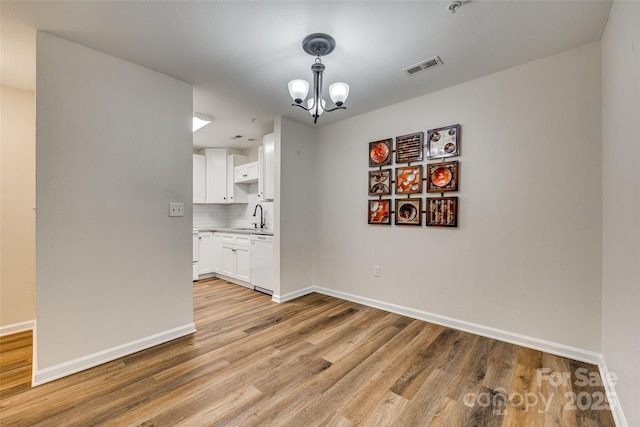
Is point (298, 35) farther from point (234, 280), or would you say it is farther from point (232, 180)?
point (234, 280)

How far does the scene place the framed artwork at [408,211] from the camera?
2.96 m

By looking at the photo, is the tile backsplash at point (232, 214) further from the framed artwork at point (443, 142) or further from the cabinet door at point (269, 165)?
the framed artwork at point (443, 142)

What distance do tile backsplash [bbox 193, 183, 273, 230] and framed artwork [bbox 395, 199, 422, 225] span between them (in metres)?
2.51

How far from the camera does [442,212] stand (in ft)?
9.10

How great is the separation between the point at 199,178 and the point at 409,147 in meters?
3.75

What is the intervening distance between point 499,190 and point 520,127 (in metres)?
0.56

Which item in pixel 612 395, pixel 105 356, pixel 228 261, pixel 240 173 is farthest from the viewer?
pixel 240 173

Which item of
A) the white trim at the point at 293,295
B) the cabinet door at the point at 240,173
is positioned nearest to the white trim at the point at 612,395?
the white trim at the point at 293,295

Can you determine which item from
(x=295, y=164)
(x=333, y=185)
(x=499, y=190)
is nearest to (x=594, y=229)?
(x=499, y=190)

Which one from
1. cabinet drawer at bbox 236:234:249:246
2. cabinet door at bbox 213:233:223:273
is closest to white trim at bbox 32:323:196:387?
cabinet drawer at bbox 236:234:249:246

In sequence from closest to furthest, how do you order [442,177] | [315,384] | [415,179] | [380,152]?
[315,384] → [442,177] → [415,179] → [380,152]

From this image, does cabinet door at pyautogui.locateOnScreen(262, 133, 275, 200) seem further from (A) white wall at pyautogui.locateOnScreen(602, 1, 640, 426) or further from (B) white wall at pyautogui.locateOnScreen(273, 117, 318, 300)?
(A) white wall at pyautogui.locateOnScreen(602, 1, 640, 426)

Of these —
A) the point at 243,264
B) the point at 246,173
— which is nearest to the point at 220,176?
the point at 246,173

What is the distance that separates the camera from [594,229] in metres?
2.05
